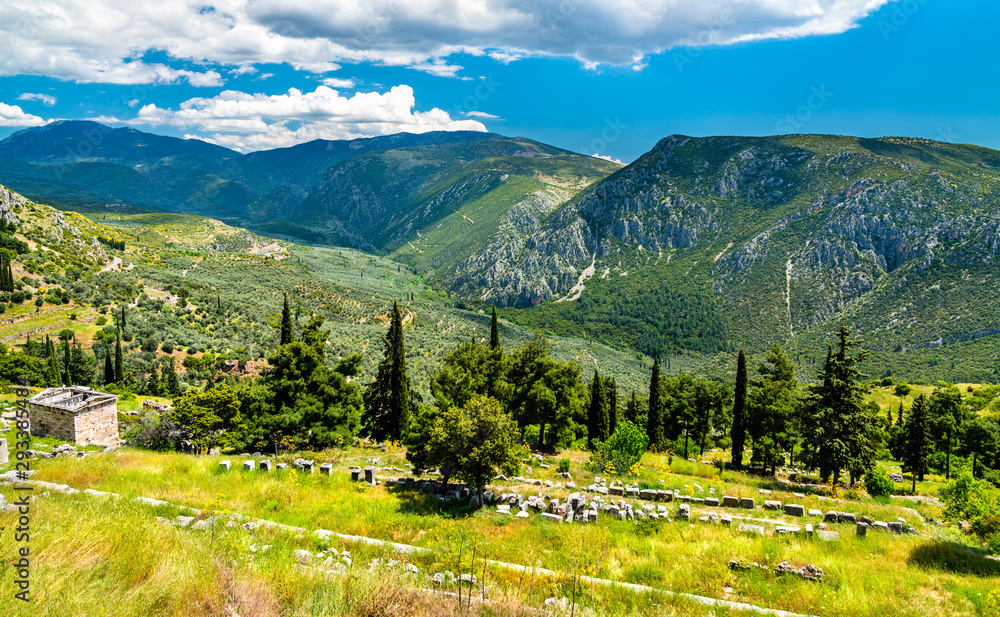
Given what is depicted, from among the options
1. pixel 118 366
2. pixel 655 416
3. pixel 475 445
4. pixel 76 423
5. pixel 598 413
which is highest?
pixel 475 445

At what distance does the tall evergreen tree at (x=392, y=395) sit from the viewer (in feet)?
124

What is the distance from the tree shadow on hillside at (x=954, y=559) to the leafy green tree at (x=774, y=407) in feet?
66.1

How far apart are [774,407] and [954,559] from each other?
23611mm

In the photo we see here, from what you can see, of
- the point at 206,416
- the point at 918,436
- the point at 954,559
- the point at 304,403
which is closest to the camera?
the point at 954,559

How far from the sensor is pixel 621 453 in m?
27.1

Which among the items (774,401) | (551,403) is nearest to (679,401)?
(774,401)

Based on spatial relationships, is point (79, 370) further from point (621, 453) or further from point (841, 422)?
point (841, 422)

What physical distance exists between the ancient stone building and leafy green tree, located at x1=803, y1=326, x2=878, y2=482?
42863mm

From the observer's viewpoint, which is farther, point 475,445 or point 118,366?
point 118,366

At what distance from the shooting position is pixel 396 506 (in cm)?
1762

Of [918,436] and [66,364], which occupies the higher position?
[66,364]

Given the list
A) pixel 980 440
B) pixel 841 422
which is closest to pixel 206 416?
pixel 841 422

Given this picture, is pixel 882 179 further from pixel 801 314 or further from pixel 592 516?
pixel 592 516

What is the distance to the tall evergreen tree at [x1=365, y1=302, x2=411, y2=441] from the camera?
37781mm
